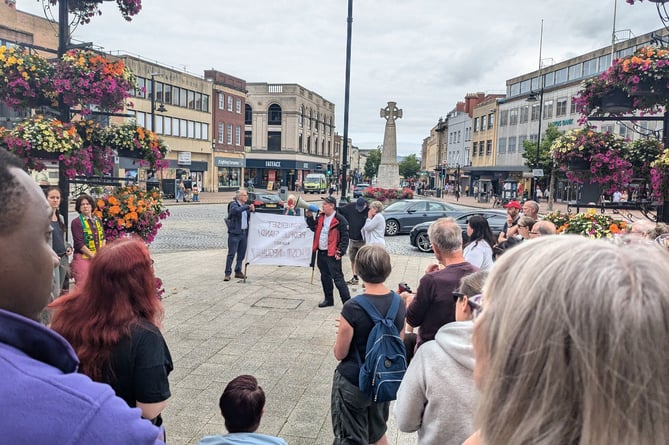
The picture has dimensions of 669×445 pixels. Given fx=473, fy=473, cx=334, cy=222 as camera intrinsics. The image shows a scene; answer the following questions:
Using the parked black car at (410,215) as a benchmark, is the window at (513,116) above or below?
above

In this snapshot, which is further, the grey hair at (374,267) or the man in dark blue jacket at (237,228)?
the man in dark blue jacket at (237,228)

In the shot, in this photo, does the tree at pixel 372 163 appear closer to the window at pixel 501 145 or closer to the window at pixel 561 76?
the window at pixel 501 145

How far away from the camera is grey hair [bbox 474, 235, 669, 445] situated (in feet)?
2.87

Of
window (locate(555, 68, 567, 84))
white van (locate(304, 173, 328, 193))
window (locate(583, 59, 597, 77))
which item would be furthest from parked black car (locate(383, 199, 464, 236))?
white van (locate(304, 173, 328, 193))

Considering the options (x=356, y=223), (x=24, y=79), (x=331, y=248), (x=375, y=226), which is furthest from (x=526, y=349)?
(x=356, y=223)

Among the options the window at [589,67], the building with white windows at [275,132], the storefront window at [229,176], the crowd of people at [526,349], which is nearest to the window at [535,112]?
the window at [589,67]

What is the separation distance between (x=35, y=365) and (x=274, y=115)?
216 feet

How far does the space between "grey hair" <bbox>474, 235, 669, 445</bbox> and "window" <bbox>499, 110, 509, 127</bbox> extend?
57.2m

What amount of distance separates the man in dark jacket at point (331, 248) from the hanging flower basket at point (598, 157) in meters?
3.64

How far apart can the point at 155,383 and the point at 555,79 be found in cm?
5425

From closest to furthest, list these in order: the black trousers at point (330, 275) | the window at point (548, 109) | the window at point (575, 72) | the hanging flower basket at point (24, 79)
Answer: the hanging flower basket at point (24, 79) < the black trousers at point (330, 275) < the window at point (575, 72) < the window at point (548, 109)

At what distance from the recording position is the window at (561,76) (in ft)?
154

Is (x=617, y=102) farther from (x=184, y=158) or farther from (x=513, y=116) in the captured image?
(x=513, y=116)

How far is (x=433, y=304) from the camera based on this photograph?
3438 millimetres
